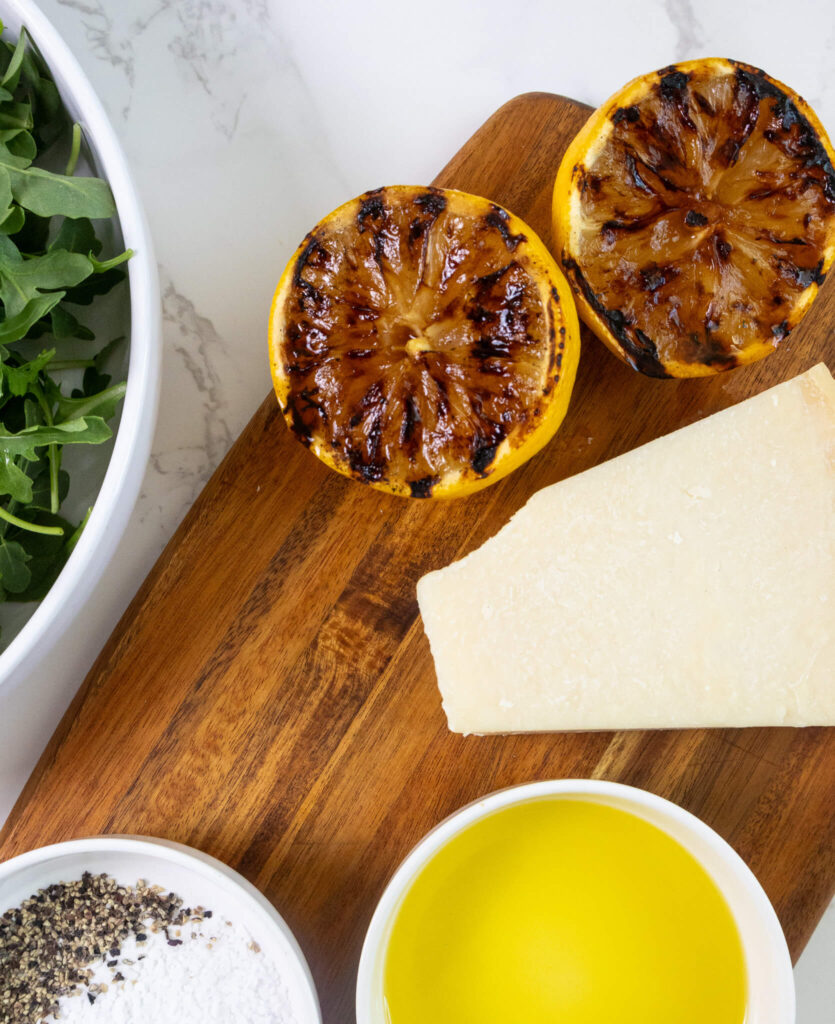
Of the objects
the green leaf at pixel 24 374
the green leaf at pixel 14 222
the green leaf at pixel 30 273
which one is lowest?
the green leaf at pixel 24 374

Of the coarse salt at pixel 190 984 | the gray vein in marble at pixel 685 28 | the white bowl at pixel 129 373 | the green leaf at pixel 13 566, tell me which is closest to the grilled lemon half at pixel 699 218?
the gray vein in marble at pixel 685 28

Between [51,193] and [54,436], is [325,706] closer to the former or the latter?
[54,436]

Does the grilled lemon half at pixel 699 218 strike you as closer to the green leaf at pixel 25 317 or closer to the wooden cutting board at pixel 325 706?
the wooden cutting board at pixel 325 706

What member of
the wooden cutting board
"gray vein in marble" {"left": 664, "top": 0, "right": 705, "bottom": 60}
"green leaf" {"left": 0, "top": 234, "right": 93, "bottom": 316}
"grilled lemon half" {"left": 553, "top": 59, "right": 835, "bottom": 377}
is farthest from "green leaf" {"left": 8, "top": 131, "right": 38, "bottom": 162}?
"gray vein in marble" {"left": 664, "top": 0, "right": 705, "bottom": 60}

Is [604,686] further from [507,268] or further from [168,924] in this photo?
[168,924]

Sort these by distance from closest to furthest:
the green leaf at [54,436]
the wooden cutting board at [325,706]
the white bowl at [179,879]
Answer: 1. the green leaf at [54,436]
2. the white bowl at [179,879]
3. the wooden cutting board at [325,706]

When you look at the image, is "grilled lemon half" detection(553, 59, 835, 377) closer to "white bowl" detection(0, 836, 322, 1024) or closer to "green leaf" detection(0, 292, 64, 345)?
"green leaf" detection(0, 292, 64, 345)

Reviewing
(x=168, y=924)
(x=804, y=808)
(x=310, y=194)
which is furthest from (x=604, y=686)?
(x=310, y=194)
